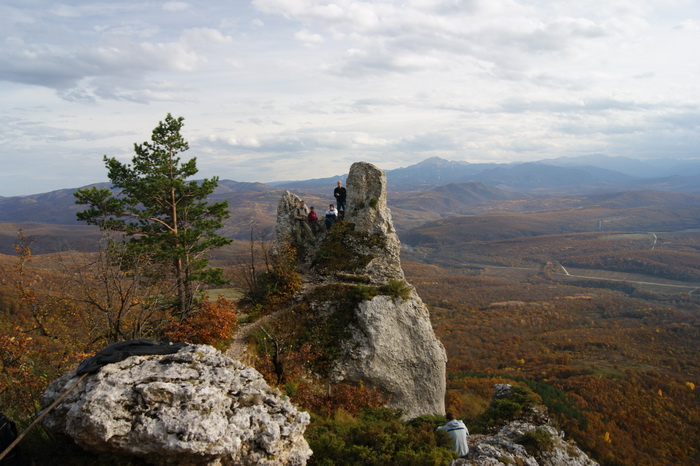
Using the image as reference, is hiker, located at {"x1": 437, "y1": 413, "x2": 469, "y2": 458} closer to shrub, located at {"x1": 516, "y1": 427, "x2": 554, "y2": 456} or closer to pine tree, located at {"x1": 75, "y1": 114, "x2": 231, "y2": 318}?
shrub, located at {"x1": 516, "y1": 427, "x2": 554, "y2": 456}

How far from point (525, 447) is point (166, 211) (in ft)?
69.6

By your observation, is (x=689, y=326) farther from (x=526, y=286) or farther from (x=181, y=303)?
(x=181, y=303)

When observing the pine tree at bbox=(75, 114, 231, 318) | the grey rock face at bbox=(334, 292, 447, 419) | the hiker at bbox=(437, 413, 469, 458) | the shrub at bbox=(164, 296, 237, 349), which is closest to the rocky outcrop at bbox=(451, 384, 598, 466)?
the hiker at bbox=(437, 413, 469, 458)

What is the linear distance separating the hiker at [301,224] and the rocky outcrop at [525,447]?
53.7 feet

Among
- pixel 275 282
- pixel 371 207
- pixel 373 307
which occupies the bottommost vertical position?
pixel 373 307

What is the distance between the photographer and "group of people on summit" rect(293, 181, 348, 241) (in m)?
27.0

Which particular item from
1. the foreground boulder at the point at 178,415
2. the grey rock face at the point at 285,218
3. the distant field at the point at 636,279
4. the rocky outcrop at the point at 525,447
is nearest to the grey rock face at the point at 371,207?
the grey rock face at the point at 285,218

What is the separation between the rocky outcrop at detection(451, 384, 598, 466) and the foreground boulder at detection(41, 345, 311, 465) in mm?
6138

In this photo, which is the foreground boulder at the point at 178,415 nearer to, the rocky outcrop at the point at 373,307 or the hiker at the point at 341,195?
the rocky outcrop at the point at 373,307

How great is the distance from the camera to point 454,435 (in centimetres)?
1306

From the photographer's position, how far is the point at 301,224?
27.5 m

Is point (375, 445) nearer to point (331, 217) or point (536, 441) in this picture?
point (536, 441)

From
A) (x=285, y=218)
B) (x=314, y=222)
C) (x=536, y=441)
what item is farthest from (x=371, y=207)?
(x=536, y=441)

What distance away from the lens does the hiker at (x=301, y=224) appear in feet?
88.9
